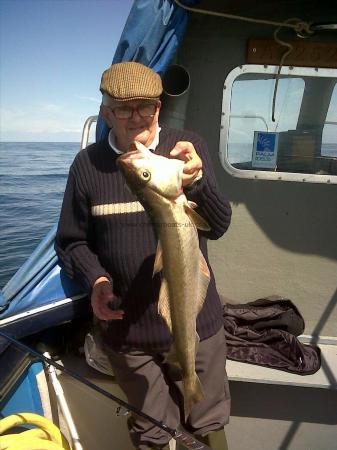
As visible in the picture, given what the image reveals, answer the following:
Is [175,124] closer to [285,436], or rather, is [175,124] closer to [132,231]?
[132,231]

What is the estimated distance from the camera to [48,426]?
7.89ft

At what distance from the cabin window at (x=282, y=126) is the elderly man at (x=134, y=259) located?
1.43 metres

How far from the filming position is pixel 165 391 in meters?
2.44

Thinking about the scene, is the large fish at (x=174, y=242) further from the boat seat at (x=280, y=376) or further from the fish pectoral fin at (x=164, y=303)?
the boat seat at (x=280, y=376)

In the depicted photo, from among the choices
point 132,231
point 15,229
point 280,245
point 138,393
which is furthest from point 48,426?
point 15,229

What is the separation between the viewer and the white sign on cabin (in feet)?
11.8

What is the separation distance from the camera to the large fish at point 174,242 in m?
1.64

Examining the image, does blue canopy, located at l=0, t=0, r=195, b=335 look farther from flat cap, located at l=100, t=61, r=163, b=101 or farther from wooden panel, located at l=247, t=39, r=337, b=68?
flat cap, located at l=100, t=61, r=163, b=101

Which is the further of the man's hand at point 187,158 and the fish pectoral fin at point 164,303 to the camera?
the fish pectoral fin at point 164,303

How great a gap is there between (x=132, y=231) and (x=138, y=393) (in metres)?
1.01

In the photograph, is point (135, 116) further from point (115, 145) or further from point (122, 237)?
point (122, 237)

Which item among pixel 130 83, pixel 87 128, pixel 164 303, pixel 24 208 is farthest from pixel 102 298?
pixel 24 208

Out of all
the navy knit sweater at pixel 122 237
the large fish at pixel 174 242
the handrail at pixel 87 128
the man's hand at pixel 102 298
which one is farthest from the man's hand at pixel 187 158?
the handrail at pixel 87 128

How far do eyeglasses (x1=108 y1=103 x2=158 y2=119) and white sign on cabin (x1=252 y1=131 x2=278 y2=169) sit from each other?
Result: 1.77 metres
